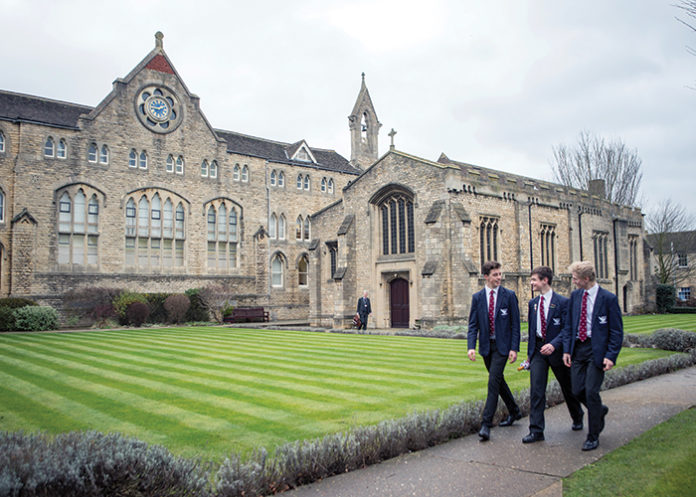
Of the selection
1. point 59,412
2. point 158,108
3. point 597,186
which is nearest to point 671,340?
point 59,412

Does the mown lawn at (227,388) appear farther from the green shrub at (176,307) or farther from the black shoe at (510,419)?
the green shrub at (176,307)

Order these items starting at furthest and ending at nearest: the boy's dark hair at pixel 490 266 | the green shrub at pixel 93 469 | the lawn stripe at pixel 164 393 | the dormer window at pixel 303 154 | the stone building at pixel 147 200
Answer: the dormer window at pixel 303 154, the stone building at pixel 147 200, the lawn stripe at pixel 164 393, the boy's dark hair at pixel 490 266, the green shrub at pixel 93 469

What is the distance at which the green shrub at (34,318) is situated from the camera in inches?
979

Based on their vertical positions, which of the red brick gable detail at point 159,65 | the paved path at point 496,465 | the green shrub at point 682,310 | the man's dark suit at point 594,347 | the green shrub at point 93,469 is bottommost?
the green shrub at point 682,310

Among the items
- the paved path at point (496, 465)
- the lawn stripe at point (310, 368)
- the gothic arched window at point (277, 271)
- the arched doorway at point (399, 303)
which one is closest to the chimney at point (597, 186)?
the arched doorway at point (399, 303)

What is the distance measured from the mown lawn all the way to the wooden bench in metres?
17.0

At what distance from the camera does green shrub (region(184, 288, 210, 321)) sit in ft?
107

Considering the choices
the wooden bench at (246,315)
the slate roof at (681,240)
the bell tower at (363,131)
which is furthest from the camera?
the slate roof at (681,240)

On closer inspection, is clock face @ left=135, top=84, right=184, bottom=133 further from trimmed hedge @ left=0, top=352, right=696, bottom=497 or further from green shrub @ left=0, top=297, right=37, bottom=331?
trimmed hedge @ left=0, top=352, right=696, bottom=497

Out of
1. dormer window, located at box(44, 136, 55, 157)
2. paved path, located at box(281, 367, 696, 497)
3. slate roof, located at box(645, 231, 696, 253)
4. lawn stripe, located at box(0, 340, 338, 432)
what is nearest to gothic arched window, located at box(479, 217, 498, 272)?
paved path, located at box(281, 367, 696, 497)

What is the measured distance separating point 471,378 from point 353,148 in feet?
133

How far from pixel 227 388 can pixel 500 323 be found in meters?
5.20

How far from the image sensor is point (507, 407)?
725 centimetres

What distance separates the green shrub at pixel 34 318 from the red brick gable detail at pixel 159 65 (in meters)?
16.1
